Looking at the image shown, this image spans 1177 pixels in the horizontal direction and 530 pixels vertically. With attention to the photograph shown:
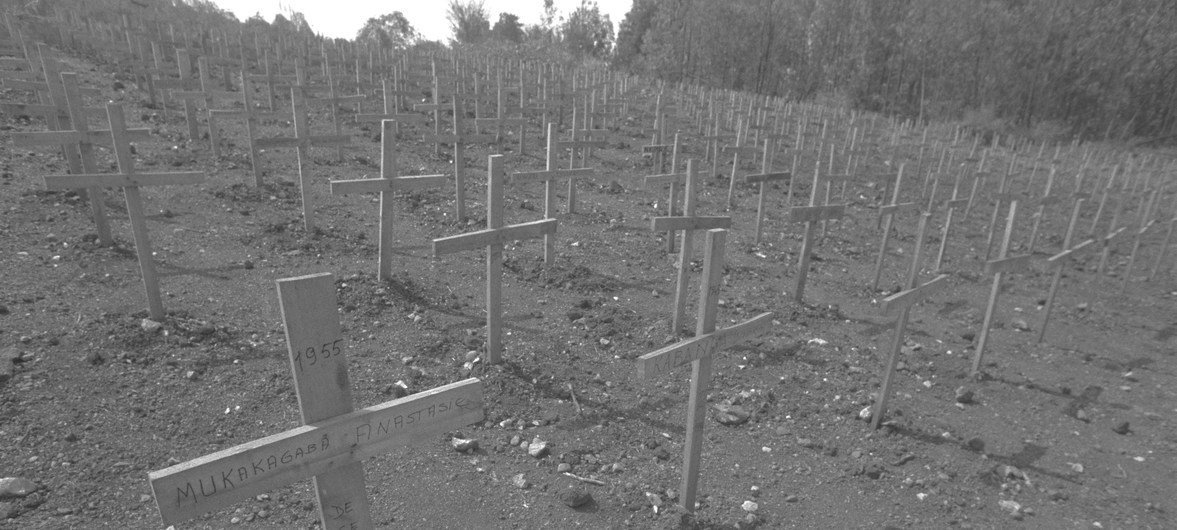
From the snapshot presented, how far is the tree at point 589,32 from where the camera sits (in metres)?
58.3

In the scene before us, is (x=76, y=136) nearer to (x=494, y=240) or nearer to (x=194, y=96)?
(x=494, y=240)

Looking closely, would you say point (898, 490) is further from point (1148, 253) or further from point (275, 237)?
point (1148, 253)

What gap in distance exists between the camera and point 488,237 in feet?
17.1

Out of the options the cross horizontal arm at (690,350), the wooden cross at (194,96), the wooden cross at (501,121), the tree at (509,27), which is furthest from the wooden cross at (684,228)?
the tree at (509,27)

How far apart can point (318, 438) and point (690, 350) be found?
208 cm

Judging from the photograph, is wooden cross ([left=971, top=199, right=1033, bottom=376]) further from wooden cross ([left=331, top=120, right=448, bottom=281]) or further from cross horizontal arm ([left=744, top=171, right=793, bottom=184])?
wooden cross ([left=331, top=120, right=448, bottom=281])

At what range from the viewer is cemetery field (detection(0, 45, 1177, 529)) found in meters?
4.04

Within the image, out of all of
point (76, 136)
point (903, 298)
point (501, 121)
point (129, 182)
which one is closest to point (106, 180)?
point (129, 182)

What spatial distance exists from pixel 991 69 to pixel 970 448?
1449 inches

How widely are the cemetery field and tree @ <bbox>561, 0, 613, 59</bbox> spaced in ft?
170

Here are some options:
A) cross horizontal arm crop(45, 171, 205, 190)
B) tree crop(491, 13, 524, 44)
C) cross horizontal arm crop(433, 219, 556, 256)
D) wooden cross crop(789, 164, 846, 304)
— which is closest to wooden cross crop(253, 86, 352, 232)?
cross horizontal arm crop(45, 171, 205, 190)

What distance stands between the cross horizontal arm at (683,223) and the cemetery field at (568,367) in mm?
77

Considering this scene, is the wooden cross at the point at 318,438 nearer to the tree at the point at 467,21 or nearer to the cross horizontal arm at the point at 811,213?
the cross horizontal arm at the point at 811,213

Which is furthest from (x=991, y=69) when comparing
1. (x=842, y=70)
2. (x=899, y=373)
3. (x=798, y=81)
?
(x=899, y=373)
